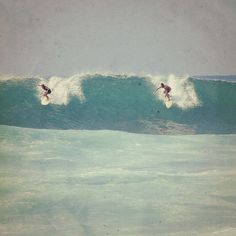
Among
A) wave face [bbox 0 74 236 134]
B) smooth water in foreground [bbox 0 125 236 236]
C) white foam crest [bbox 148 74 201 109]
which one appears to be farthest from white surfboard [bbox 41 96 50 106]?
white foam crest [bbox 148 74 201 109]

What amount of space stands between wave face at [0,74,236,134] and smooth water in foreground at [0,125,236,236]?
0.05 meters

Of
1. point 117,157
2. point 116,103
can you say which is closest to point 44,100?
point 116,103

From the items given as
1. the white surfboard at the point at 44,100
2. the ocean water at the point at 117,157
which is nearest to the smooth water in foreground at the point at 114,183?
the ocean water at the point at 117,157

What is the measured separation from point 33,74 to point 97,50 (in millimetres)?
330

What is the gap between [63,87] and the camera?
1954 millimetres

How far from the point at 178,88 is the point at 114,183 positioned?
557mm

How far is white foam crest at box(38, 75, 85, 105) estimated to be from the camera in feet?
6.40

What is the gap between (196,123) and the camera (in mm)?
2023

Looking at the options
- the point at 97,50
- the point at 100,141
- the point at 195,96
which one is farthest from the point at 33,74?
the point at 195,96

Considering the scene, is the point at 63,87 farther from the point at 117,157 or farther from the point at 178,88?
A: the point at 178,88

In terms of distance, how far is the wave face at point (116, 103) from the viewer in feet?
6.41

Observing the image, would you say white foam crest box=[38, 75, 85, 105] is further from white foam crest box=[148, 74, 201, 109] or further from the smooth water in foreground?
white foam crest box=[148, 74, 201, 109]

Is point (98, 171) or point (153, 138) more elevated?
point (153, 138)

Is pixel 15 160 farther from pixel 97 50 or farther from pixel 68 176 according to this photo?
pixel 97 50
